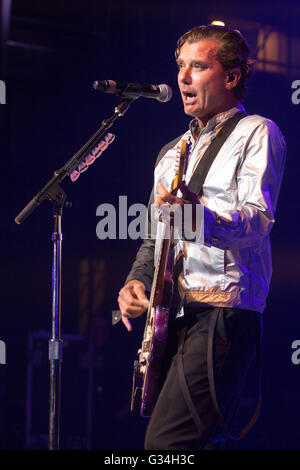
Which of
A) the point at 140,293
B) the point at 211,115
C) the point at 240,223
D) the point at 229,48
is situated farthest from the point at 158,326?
the point at 229,48

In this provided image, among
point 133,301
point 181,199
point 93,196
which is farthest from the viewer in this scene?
point 93,196

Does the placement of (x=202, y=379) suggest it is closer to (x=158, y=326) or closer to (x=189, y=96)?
(x=158, y=326)

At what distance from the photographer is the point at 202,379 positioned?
2025 millimetres

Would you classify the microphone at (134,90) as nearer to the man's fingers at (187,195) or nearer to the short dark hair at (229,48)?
the short dark hair at (229,48)

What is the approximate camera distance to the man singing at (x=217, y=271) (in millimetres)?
1990

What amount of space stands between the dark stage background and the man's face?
2.26 meters

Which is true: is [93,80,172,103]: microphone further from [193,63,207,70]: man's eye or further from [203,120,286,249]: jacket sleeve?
[203,120,286,249]: jacket sleeve

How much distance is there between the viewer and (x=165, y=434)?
6.55ft

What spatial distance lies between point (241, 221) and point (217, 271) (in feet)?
0.80

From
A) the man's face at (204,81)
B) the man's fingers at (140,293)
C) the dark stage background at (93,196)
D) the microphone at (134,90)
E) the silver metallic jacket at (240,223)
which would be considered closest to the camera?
the silver metallic jacket at (240,223)

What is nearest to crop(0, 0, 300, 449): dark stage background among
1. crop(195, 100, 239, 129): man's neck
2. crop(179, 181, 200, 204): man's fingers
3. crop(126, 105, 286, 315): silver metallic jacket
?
crop(195, 100, 239, 129): man's neck

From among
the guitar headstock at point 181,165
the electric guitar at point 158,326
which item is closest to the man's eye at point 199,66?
the guitar headstock at point 181,165

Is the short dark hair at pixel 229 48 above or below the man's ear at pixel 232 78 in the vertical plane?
above

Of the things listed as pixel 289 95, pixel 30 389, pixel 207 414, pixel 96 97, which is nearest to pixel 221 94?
pixel 207 414
